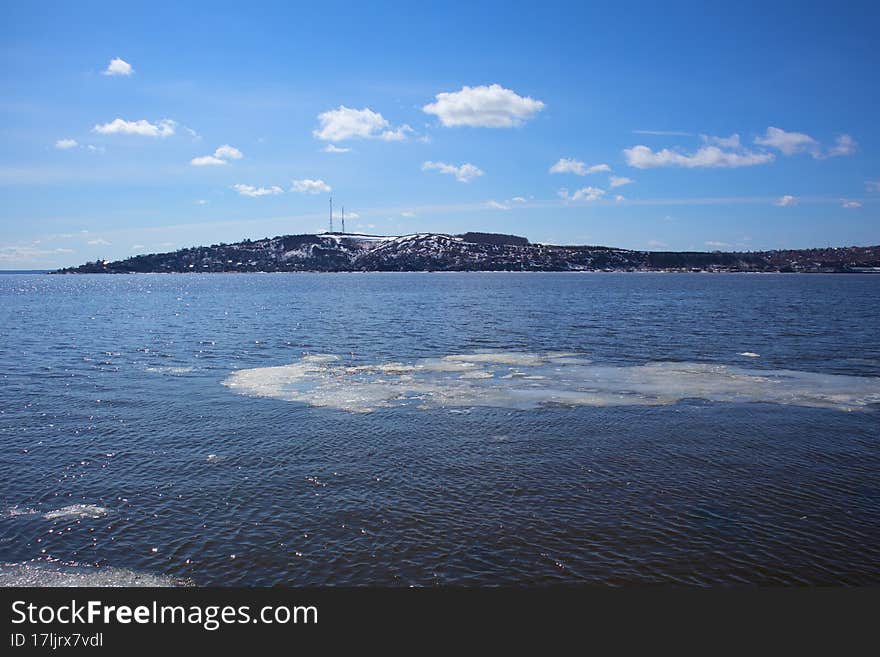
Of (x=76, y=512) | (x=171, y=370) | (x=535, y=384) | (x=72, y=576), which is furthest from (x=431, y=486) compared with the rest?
(x=171, y=370)

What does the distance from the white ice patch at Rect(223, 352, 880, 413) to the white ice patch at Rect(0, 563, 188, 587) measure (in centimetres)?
1771

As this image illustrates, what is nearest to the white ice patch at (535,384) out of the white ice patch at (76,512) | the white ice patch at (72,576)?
the white ice patch at (76,512)

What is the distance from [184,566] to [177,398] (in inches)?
885

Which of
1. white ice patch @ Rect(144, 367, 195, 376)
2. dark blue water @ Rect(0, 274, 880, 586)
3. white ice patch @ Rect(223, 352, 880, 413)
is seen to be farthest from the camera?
white ice patch @ Rect(144, 367, 195, 376)

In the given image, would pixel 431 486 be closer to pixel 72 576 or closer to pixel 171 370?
pixel 72 576

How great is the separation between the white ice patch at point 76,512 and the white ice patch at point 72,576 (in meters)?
3.06

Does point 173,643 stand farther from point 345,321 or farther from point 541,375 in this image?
point 345,321

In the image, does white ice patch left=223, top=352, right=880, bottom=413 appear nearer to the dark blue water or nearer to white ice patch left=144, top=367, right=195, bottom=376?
the dark blue water

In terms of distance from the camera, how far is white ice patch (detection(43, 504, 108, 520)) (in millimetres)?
19531

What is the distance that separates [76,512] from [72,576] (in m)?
4.65

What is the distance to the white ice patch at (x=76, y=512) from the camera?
19531 millimetres

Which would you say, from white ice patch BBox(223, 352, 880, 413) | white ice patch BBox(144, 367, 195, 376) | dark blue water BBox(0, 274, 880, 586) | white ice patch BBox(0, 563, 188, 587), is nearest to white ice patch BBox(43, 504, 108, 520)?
dark blue water BBox(0, 274, 880, 586)

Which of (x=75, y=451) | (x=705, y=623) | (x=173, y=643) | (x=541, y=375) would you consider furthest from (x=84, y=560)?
(x=541, y=375)

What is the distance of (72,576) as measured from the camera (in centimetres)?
1590
